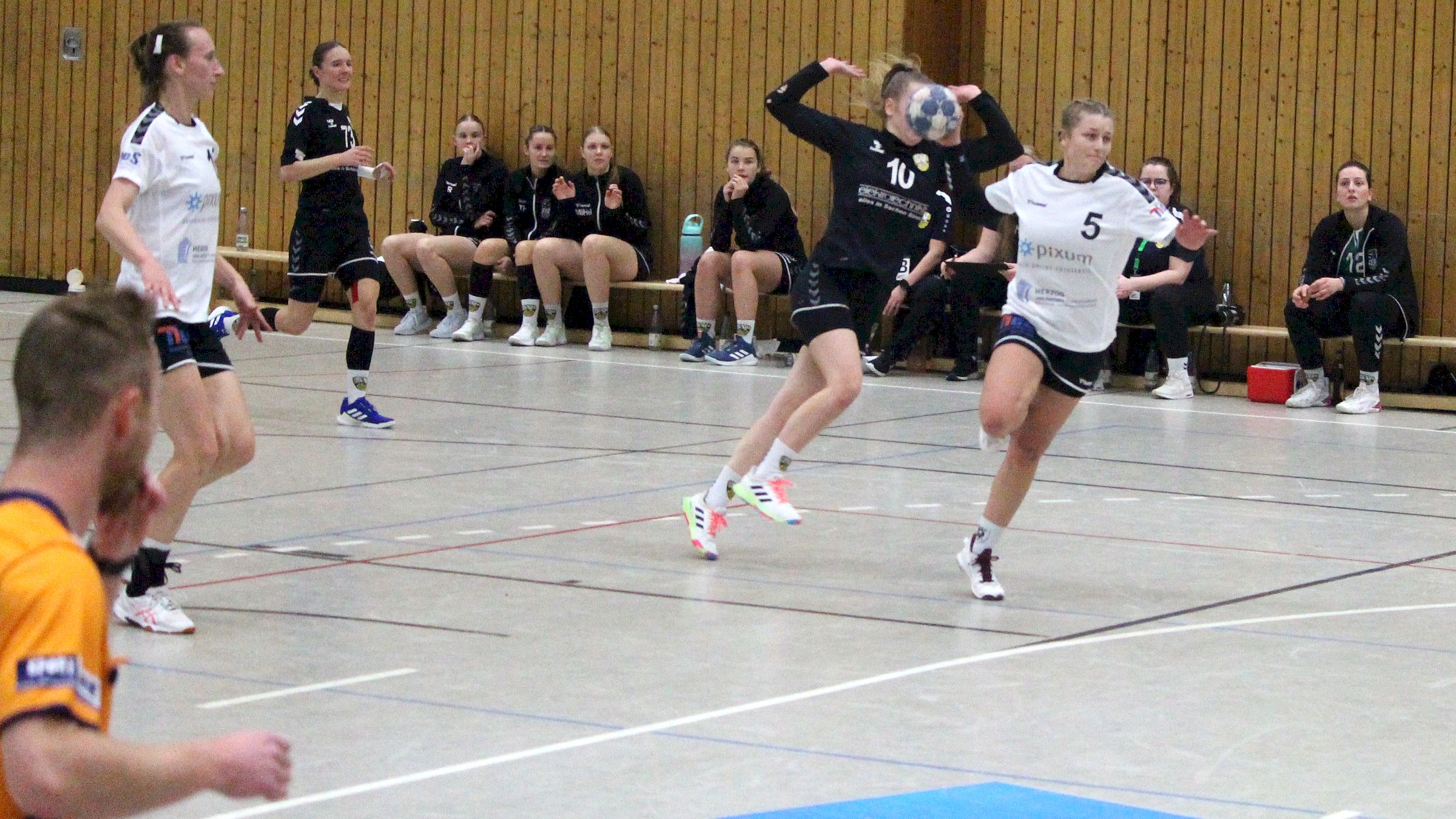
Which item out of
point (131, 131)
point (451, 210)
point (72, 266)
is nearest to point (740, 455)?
point (131, 131)

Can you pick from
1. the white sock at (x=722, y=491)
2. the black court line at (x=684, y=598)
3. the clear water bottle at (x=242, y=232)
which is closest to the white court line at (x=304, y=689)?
the black court line at (x=684, y=598)

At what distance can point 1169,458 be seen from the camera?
10203 millimetres

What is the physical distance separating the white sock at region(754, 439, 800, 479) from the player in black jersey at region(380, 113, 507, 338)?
933 cm

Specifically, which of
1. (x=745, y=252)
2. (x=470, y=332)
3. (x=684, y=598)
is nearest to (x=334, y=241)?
(x=745, y=252)

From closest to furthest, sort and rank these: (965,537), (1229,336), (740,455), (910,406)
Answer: (740,455) → (965,537) → (910,406) → (1229,336)

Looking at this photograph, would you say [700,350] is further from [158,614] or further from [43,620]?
[43,620]

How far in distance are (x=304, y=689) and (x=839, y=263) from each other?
9.48ft

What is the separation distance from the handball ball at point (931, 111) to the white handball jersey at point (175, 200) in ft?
8.57

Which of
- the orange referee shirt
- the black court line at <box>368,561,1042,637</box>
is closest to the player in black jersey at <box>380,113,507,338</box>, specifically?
the black court line at <box>368,561,1042,637</box>

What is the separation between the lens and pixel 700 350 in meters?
14.9

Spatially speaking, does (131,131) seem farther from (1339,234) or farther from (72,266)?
(72,266)

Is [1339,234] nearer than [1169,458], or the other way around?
[1169,458]

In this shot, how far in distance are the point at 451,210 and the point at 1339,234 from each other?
7.49 meters

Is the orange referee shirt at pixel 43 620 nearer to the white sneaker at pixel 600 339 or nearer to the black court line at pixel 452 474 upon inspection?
the black court line at pixel 452 474
